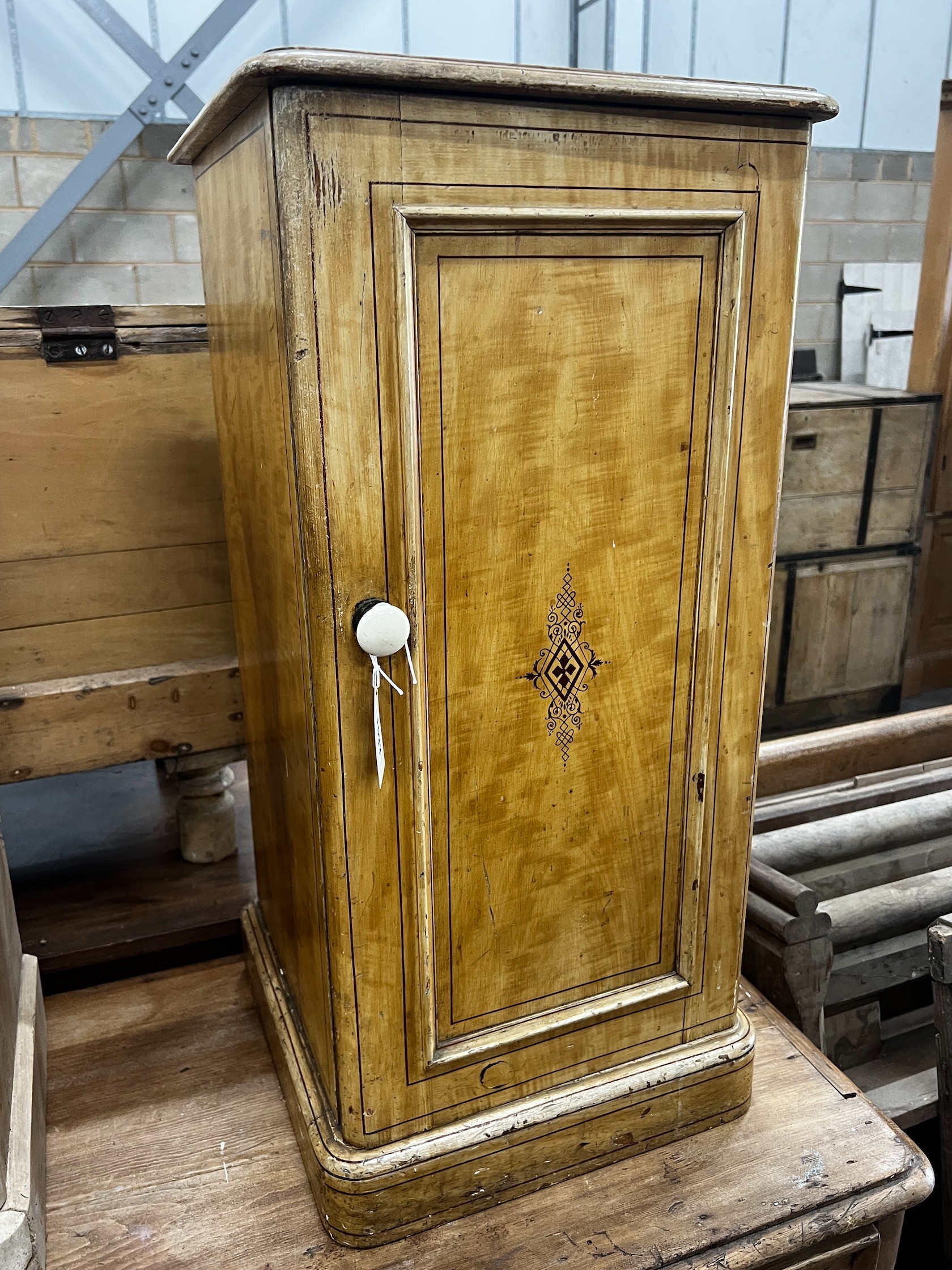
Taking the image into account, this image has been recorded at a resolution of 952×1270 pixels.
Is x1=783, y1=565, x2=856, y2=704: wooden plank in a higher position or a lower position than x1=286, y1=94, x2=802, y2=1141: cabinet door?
lower

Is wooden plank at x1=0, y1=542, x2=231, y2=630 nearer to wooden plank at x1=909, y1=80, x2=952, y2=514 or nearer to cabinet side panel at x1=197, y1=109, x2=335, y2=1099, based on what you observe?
cabinet side panel at x1=197, y1=109, x2=335, y2=1099

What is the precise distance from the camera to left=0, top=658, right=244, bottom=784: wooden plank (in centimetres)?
148

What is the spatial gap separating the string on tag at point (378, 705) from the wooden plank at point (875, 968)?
1.08 metres

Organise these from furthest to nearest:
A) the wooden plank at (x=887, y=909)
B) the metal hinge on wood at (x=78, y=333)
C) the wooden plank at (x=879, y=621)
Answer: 1. the wooden plank at (x=879, y=621)
2. the wooden plank at (x=887, y=909)
3. the metal hinge on wood at (x=78, y=333)

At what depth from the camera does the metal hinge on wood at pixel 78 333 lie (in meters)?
1.36

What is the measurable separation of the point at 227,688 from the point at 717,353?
970 millimetres

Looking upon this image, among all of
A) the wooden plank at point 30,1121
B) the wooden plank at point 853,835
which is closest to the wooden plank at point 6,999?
the wooden plank at point 30,1121

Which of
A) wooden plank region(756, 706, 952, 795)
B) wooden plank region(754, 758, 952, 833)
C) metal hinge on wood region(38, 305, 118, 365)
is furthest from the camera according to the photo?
wooden plank region(756, 706, 952, 795)

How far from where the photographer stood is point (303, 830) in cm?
110

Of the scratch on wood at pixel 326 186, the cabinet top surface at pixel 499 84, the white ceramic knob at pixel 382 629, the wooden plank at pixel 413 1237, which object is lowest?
the wooden plank at pixel 413 1237

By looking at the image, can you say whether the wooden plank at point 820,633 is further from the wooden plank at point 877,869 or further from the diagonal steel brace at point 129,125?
the diagonal steel brace at point 129,125

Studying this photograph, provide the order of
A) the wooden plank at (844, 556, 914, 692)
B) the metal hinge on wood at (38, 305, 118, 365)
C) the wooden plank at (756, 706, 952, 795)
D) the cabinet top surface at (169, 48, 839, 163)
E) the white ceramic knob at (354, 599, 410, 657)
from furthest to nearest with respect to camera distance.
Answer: the wooden plank at (844, 556, 914, 692)
the wooden plank at (756, 706, 952, 795)
the metal hinge on wood at (38, 305, 118, 365)
the white ceramic knob at (354, 599, 410, 657)
the cabinet top surface at (169, 48, 839, 163)

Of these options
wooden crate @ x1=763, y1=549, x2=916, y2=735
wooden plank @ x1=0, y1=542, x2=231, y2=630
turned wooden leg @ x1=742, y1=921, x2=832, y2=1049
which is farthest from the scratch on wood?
wooden crate @ x1=763, y1=549, x2=916, y2=735

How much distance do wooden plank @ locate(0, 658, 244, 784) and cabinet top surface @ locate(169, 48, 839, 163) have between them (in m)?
0.84
